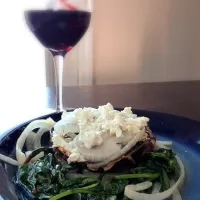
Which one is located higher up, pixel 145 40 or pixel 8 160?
pixel 145 40

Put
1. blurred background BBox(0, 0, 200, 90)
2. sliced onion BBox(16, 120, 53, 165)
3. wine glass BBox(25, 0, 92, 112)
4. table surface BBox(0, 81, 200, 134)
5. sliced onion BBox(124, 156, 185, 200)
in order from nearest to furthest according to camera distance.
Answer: sliced onion BBox(124, 156, 185, 200), sliced onion BBox(16, 120, 53, 165), wine glass BBox(25, 0, 92, 112), table surface BBox(0, 81, 200, 134), blurred background BBox(0, 0, 200, 90)

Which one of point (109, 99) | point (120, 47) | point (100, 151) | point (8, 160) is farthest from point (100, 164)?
point (120, 47)

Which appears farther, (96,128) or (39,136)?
(39,136)

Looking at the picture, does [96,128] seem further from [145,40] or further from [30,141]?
[145,40]

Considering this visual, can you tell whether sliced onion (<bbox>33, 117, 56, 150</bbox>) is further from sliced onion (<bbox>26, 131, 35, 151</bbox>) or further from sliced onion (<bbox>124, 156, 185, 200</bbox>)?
sliced onion (<bbox>124, 156, 185, 200</bbox>)

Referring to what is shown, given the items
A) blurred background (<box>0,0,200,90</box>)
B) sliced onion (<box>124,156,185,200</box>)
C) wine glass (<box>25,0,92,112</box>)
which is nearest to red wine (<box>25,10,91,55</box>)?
wine glass (<box>25,0,92,112</box>)

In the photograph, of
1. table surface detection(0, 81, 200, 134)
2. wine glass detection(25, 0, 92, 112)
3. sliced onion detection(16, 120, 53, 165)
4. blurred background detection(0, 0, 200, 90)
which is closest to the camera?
sliced onion detection(16, 120, 53, 165)

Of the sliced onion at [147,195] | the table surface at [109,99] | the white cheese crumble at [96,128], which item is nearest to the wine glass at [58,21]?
the table surface at [109,99]
